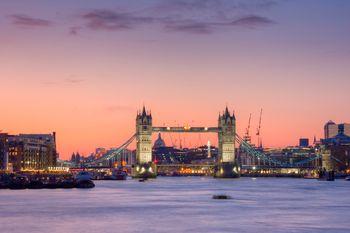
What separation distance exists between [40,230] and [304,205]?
3752 centimetres

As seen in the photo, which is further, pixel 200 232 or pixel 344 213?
pixel 344 213

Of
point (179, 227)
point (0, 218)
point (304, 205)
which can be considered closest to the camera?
point (179, 227)

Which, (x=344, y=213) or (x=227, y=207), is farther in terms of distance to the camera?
(x=227, y=207)

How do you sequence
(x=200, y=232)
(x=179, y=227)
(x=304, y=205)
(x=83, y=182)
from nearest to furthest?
(x=200, y=232)
(x=179, y=227)
(x=304, y=205)
(x=83, y=182)

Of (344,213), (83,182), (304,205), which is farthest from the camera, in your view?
(83,182)

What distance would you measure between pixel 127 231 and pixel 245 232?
326 inches

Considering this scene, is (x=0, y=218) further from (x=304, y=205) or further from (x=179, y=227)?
(x=304, y=205)

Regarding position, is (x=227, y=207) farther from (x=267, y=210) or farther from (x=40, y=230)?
(x=40, y=230)

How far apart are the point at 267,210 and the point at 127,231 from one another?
24322mm

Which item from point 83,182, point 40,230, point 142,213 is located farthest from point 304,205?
point 83,182

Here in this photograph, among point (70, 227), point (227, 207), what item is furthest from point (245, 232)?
point (227, 207)

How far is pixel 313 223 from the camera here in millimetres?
63000

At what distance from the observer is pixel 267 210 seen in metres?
78.6

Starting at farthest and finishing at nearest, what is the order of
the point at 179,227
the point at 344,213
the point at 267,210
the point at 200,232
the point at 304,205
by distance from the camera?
the point at 304,205, the point at 267,210, the point at 344,213, the point at 179,227, the point at 200,232
